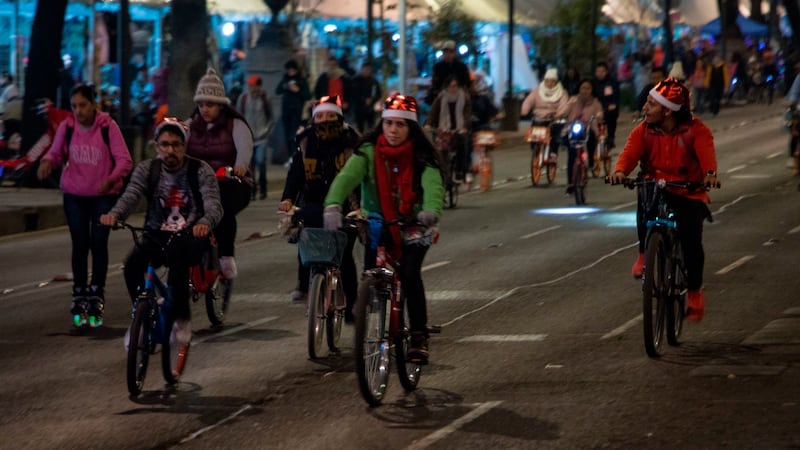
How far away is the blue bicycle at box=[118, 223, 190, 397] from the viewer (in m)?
9.35

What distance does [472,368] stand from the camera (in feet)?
34.1

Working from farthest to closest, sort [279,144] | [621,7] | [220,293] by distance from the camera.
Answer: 1. [621,7]
2. [279,144]
3. [220,293]

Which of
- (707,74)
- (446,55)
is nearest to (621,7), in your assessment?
(707,74)

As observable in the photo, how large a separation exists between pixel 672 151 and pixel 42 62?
664 inches

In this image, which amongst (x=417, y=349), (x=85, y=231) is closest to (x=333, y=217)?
(x=417, y=349)

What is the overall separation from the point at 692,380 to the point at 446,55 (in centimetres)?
1587

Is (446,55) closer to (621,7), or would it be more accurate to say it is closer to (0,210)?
(0,210)

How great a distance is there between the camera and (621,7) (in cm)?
5338

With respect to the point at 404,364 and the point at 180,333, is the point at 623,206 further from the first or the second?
the point at 404,364

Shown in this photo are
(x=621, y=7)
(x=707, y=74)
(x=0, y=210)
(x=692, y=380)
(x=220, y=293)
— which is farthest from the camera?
(x=621, y=7)

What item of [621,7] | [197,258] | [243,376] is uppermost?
[621,7]

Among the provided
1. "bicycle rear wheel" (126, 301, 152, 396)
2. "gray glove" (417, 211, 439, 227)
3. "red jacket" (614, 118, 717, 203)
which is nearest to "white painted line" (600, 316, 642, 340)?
"red jacket" (614, 118, 717, 203)

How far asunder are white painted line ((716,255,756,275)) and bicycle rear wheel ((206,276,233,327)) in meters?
4.91

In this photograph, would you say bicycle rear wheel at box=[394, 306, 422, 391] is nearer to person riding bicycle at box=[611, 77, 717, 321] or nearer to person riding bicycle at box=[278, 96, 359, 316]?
person riding bicycle at box=[278, 96, 359, 316]
